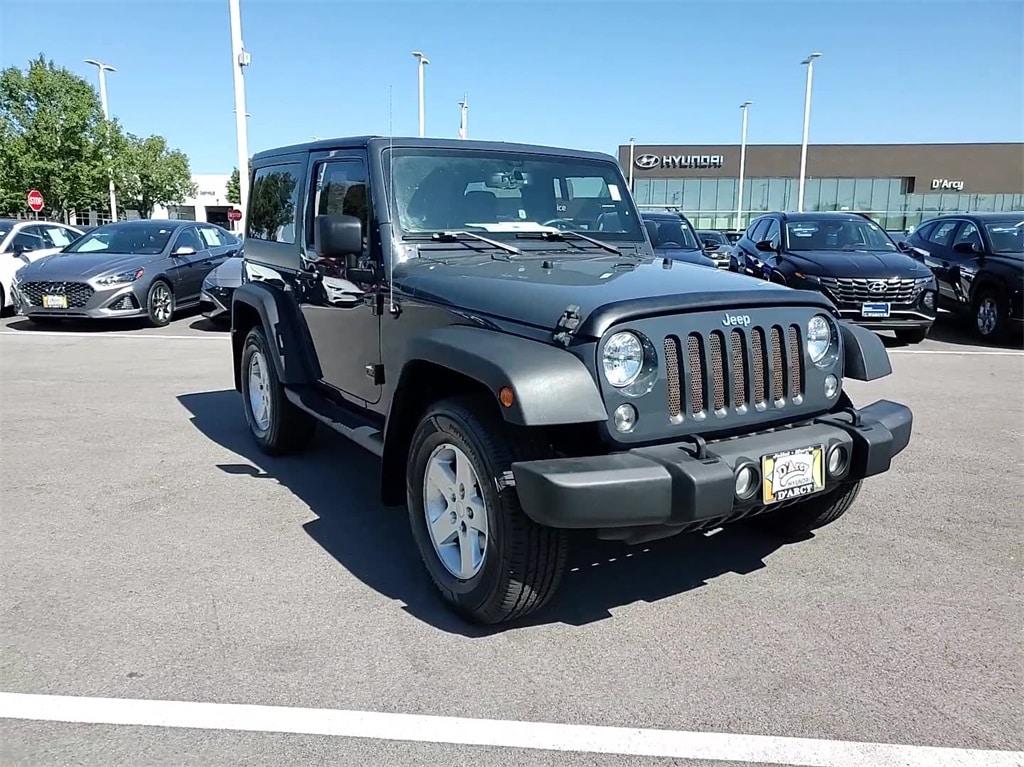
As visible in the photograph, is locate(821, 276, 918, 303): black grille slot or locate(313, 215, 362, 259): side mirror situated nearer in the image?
locate(313, 215, 362, 259): side mirror

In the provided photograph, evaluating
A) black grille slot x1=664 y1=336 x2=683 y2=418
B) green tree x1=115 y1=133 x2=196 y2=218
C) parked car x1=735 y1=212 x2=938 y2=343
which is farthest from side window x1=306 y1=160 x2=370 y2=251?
green tree x1=115 y1=133 x2=196 y2=218

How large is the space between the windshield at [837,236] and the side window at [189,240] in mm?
8990

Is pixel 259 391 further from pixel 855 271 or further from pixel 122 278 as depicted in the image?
pixel 855 271

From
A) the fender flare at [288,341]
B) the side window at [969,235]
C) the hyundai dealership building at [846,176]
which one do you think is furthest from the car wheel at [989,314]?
the hyundai dealership building at [846,176]

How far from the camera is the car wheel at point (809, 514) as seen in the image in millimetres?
3822

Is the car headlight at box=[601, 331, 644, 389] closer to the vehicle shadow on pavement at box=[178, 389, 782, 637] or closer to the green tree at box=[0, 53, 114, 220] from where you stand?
the vehicle shadow on pavement at box=[178, 389, 782, 637]

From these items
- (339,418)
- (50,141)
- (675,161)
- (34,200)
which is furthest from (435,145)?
(675,161)

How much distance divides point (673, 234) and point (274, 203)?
952 centimetres

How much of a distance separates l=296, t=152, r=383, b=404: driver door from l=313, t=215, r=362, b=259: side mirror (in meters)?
0.21

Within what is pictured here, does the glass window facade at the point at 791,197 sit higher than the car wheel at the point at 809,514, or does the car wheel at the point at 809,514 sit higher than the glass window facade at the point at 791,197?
the glass window facade at the point at 791,197

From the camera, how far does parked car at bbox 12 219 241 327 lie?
37.3 ft

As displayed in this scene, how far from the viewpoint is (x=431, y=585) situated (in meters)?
3.62

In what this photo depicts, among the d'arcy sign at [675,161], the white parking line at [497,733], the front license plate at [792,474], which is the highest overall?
the d'arcy sign at [675,161]

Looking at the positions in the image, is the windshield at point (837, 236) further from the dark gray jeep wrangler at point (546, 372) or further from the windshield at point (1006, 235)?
the dark gray jeep wrangler at point (546, 372)
